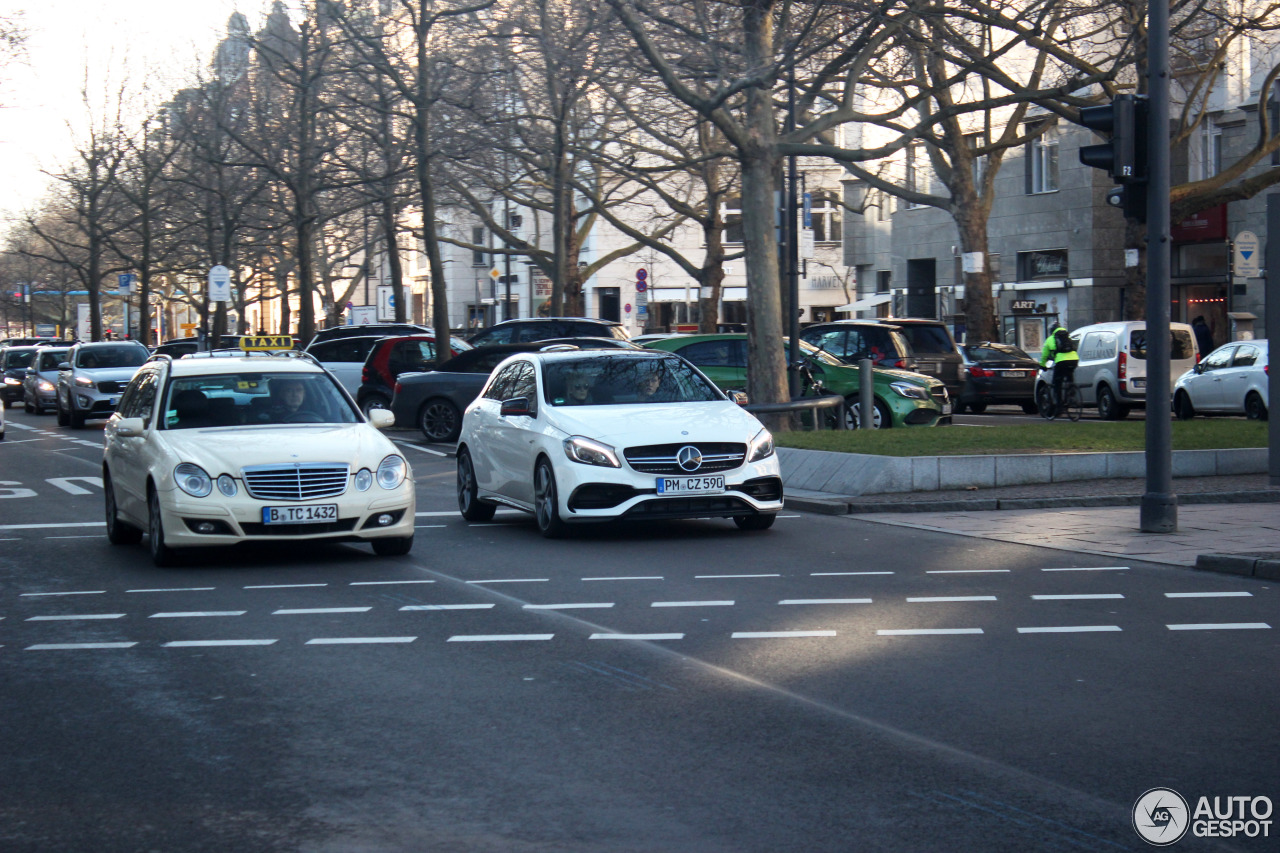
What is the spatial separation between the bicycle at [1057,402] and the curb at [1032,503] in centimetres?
1294

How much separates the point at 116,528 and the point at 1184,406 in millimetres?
20327

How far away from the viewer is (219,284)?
132 ft

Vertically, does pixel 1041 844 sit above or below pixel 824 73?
below

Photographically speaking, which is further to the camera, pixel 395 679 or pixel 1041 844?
pixel 395 679

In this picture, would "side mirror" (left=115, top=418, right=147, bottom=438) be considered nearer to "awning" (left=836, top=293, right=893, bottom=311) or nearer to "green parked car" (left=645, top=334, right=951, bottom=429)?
"green parked car" (left=645, top=334, right=951, bottom=429)

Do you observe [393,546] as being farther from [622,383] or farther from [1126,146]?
[1126,146]

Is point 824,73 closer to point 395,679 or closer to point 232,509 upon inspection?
point 232,509

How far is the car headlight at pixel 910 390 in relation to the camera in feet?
75.0

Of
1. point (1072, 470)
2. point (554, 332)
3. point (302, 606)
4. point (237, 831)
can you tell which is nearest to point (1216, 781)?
point (237, 831)

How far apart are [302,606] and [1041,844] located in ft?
19.2

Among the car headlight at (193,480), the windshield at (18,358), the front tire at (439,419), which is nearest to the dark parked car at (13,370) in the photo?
the windshield at (18,358)

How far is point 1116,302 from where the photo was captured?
4656cm
